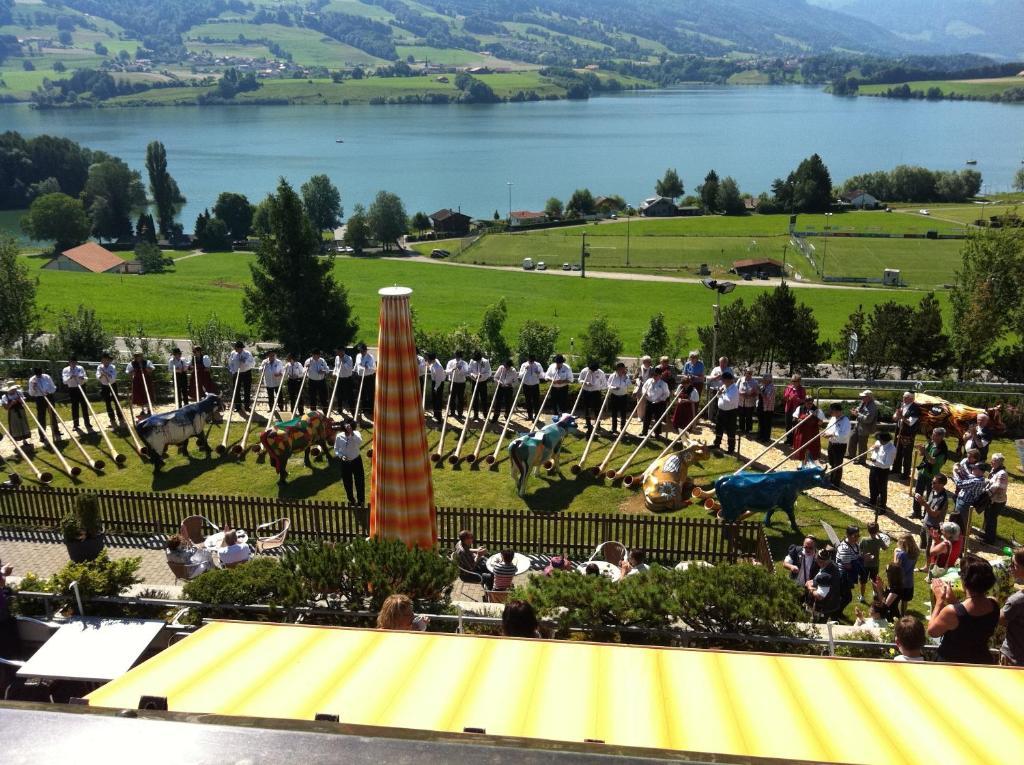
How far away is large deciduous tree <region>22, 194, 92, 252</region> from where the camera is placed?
10538cm

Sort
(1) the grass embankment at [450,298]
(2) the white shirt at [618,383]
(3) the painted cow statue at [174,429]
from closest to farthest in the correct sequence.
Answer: (3) the painted cow statue at [174,429], (2) the white shirt at [618,383], (1) the grass embankment at [450,298]

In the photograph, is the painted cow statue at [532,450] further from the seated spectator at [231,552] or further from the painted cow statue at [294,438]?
the seated spectator at [231,552]

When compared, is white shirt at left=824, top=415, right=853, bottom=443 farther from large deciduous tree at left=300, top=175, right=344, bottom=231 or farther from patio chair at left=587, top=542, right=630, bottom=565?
large deciduous tree at left=300, top=175, right=344, bottom=231

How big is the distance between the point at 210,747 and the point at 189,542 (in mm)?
11432

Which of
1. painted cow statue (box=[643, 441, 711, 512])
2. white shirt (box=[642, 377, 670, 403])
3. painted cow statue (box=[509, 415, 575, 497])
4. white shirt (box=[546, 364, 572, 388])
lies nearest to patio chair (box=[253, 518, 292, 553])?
painted cow statue (box=[509, 415, 575, 497])

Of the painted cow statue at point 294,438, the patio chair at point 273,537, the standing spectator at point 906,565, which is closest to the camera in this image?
the standing spectator at point 906,565

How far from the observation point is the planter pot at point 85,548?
44.1 feet

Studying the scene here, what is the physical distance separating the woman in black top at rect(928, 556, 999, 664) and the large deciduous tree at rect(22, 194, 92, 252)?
115m

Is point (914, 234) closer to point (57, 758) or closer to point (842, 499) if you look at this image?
point (842, 499)

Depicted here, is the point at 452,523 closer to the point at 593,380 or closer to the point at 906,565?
the point at 593,380

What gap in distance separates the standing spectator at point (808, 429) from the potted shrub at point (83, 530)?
12.4 meters

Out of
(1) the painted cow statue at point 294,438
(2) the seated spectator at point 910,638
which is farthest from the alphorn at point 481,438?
(2) the seated spectator at point 910,638

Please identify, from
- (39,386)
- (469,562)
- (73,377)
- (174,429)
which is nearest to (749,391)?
(469,562)

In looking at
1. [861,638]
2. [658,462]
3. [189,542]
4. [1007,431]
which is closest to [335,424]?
[189,542]
